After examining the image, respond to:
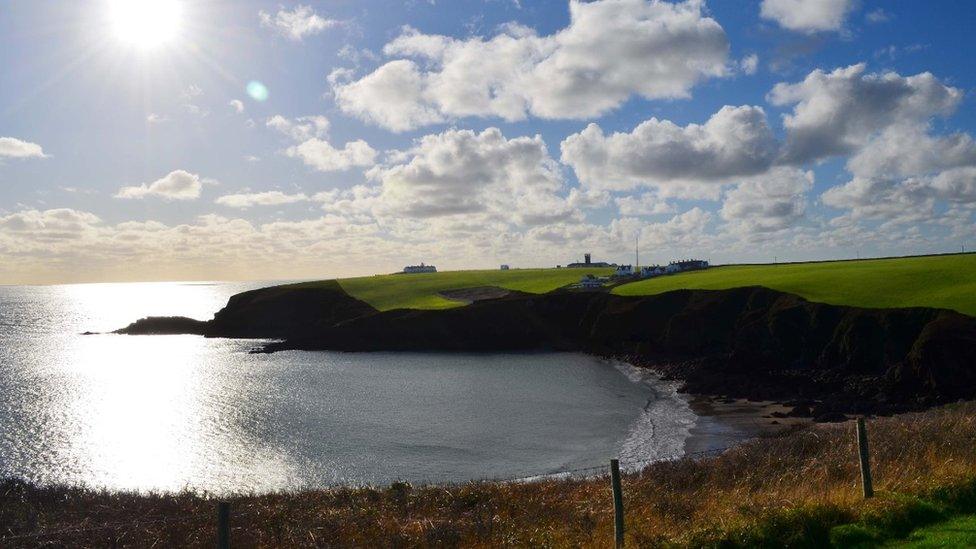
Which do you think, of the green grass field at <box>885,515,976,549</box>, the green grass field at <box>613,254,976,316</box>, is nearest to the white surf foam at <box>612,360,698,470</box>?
the green grass field at <box>885,515,976,549</box>

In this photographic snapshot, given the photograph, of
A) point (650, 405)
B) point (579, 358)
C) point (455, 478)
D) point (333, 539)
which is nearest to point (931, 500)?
point (333, 539)

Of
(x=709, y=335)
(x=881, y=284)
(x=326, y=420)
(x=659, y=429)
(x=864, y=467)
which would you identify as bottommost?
(x=659, y=429)

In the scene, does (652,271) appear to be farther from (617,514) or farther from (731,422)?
(617,514)

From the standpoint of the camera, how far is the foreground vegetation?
12797mm

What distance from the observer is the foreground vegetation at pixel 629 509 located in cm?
1280

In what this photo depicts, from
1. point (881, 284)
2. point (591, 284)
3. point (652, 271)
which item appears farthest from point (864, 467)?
point (652, 271)

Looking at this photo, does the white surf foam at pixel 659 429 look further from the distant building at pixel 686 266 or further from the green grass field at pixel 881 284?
the distant building at pixel 686 266

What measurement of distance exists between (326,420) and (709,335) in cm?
4253

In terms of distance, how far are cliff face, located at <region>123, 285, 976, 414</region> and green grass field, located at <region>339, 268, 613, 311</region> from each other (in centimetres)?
573

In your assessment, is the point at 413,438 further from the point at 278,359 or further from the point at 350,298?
the point at 350,298

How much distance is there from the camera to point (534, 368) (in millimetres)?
70438

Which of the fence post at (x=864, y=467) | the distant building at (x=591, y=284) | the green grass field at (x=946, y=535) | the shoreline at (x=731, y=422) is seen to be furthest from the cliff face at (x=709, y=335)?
the green grass field at (x=946, y=535)

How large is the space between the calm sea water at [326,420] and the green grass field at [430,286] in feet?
99.4

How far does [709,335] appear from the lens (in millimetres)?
69688
